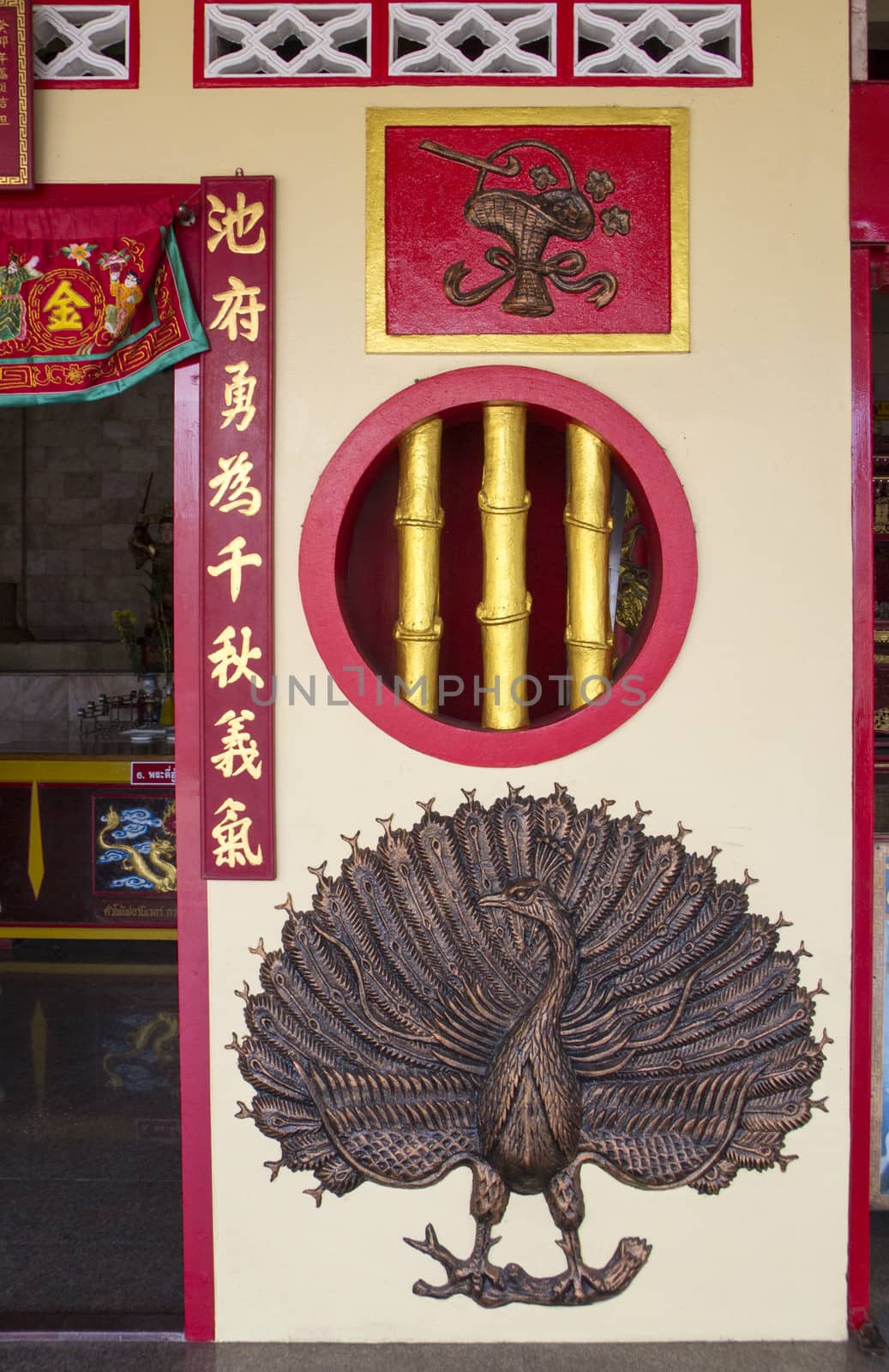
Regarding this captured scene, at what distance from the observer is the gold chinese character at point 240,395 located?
2344 mm

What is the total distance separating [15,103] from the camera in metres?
2.31

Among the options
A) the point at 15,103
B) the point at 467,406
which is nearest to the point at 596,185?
the point at 467,406

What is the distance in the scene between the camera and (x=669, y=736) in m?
2.38

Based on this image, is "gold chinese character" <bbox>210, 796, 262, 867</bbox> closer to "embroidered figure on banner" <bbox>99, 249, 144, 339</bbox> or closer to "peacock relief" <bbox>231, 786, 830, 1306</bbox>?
"peacock relief" <bbox>231, 786, 830, 1306</bbox>

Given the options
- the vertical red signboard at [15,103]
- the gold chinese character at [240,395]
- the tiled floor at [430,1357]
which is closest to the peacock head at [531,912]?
the tiled floor at [430,1357]

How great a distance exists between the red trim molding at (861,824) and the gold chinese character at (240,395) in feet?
4.45

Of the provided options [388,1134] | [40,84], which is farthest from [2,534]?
[388,1134]

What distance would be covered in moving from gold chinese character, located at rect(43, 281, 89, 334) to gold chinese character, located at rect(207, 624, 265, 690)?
28.7 inches

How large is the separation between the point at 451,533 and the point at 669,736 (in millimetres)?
871

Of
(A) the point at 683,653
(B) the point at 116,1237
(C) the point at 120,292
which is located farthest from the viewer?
(B) the point at 116,1237

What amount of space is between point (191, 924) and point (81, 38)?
201 cm

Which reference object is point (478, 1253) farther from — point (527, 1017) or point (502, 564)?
point (502, 564)

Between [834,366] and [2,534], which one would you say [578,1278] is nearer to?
[834,366]

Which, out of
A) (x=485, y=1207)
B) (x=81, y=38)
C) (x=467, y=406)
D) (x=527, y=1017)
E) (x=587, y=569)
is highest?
(x=81, y=38)
